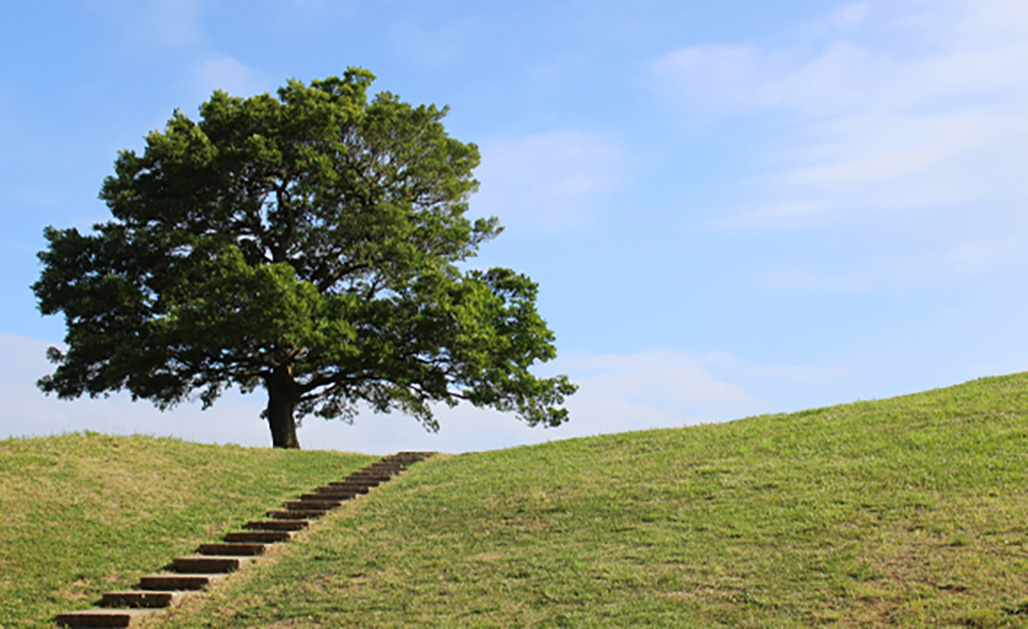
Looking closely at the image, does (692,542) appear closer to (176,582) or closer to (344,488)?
(176,582)

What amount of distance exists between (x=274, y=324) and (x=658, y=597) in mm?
15624

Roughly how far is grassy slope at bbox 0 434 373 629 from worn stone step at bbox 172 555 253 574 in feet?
1.48

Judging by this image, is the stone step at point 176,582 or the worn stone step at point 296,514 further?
the worn stone step at point 296,514

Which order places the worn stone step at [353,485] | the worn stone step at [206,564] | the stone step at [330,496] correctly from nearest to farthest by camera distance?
the worn stone step at [206,564] < the stone step at [330,496] < the worn stone step at [353,485]

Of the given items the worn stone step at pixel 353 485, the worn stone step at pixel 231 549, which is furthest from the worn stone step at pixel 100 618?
the worn stone step at pixel 353 485

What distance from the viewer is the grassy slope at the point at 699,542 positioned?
8.58 m

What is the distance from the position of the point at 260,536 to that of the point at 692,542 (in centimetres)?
709

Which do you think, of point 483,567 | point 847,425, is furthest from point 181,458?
point 847,425

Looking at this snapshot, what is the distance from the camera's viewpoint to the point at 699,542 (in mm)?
10734

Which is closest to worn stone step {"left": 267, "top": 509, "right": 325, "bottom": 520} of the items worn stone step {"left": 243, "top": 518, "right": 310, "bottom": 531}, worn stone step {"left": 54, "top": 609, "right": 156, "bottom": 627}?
worn stone step {"left": 243, "top": 518, "right": 310, "bottom": 531}

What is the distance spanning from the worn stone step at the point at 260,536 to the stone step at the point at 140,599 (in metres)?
2.44

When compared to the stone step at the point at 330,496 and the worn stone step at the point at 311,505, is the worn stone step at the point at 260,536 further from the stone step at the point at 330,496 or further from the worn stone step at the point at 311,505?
the stone step at the point at 330,496

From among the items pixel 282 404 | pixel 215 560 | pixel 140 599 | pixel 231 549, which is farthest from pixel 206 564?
pixel 282 404

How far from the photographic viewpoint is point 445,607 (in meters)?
9.41
